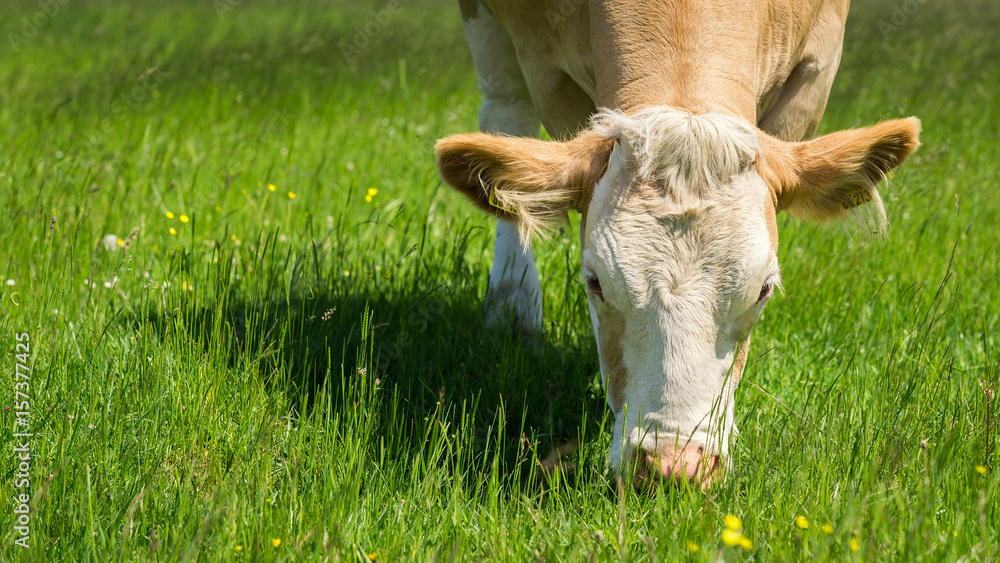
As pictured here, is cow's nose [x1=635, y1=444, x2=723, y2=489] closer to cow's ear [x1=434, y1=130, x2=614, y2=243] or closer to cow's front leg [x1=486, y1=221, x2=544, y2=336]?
cow's ear [x1=434, y1=130, x2=614, y2=243]

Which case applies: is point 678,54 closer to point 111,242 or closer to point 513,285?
point 513,285

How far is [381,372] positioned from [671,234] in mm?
1381

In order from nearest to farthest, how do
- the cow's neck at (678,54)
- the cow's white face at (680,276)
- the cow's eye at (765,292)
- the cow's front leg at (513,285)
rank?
the cow's white face at (680,276) → the cow's eye at (765,292) → the cow's neck at (678,54) → the cow's front leg at (513,285)

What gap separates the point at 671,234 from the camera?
2.27 metres

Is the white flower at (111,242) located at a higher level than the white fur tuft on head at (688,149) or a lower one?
lower

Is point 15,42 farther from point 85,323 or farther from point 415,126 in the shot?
point 85,323

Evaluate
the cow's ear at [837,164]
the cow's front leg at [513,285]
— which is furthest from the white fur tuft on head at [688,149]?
the cow's front leg at [513,285]

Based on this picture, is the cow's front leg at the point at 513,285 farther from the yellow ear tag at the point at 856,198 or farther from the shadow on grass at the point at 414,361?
the yellow ear tag at the point at 856,198

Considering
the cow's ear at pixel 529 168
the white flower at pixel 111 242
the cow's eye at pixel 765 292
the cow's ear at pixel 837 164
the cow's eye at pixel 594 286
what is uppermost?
the cow's ear at pixel 837 164

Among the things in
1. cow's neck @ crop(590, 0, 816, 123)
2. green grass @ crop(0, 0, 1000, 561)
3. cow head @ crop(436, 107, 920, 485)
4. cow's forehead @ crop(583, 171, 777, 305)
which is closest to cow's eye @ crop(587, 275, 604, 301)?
cow head @ crop(436, 107, 920, 485)

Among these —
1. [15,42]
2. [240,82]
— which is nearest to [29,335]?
[240,82]

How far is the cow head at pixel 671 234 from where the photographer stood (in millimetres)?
2248

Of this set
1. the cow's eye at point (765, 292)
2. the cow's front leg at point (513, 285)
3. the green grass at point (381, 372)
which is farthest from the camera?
the cow's front leg at point (513, 285)

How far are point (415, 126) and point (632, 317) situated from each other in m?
4.91
